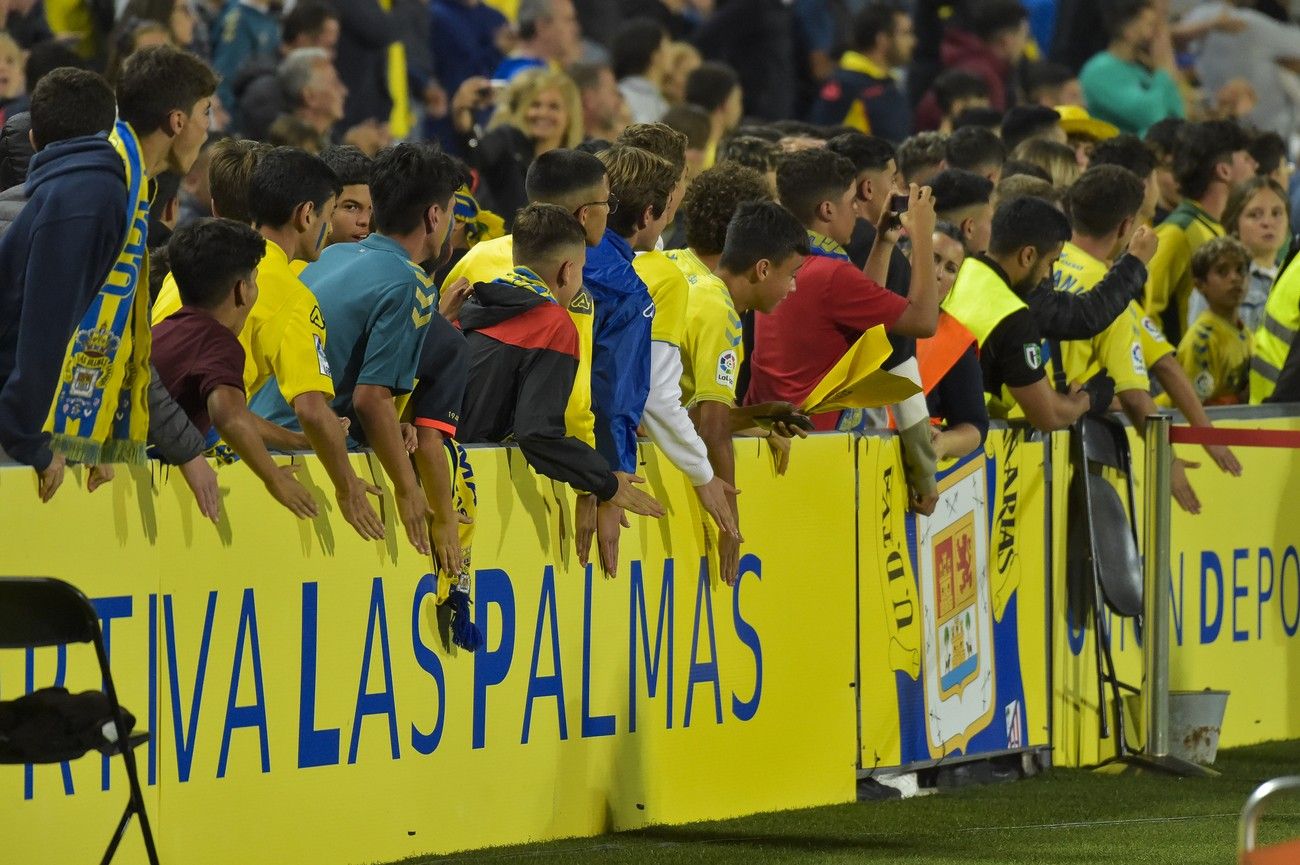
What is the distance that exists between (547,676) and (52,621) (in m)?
2.20

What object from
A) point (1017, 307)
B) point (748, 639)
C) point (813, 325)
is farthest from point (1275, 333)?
point (748, 639)

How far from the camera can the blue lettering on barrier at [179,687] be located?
20.6 ft

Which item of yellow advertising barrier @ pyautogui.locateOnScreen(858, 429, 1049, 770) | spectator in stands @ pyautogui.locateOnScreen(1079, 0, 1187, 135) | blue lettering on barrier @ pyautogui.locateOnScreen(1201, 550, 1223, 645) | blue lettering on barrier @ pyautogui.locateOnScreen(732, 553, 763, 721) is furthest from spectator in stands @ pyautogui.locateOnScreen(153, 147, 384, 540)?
spectator in stands @ pyautogui.locateOnScreen(1079, 0, 1187, 135)

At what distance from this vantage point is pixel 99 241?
590 cm

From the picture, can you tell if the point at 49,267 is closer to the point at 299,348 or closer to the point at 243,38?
the point at 299,348

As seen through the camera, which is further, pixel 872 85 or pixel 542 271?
pixel 872 85

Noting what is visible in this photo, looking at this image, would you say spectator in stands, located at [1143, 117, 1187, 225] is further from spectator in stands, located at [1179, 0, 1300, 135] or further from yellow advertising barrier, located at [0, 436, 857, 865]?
spectator in stands, located at [1179, 0, 1300, 135]

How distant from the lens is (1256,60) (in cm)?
1855

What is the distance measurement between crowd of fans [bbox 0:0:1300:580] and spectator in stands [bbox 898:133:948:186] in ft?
0.05

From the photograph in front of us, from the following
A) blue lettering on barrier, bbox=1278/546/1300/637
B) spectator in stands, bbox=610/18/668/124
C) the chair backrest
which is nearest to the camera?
the chair backrest

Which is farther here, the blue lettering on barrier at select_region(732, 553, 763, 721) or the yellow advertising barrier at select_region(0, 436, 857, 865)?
the blue lettering on barrier at select_region(732, 553, 763, 721)

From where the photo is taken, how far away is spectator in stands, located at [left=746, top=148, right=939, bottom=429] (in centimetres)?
809

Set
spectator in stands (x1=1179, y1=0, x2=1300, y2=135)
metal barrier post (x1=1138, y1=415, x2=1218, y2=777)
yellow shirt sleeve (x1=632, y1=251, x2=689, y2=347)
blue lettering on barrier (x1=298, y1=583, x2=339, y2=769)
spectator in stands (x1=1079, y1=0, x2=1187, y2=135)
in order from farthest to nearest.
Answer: spectator in stands (x1=1179, y1=0, x2=1300, y2=135) < spectator in stands (x1=1079, y1=0, x2=1187, y2=135) < metal barrier post (x1=1138, y1=415, x2=1218, y2=777) < yellow shirt sleeve (x1=632, y1=251, x2=689, y2=347) < blue lettering on barrier (x1=298, y1=583, x2=339, y2=769)

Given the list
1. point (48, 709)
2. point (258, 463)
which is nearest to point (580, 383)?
point (258, 463)
